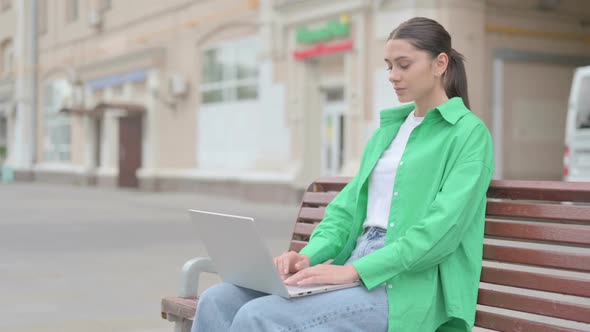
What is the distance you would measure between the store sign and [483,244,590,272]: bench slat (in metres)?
14.0

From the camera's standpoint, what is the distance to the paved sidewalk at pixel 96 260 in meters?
5.54

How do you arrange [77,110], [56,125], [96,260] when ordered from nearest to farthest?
[96,260] → [77,110] → [56,125]

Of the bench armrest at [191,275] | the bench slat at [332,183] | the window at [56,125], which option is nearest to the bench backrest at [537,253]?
the bench slat at [332,183]

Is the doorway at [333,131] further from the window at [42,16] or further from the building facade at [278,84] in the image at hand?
the window at [42,16]

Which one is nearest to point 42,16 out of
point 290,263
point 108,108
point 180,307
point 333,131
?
point 108,108

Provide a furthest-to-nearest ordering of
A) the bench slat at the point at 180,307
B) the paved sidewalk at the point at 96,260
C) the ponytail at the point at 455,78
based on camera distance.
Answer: the paved sidewalk at the point at 96,260 < the bench slat at the point at 180,307 < the ponytail at the point at 455,78

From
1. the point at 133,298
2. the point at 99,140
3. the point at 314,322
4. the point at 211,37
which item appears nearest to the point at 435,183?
the point at 314,322

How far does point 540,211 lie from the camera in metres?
2.84

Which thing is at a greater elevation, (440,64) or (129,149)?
(440,64)

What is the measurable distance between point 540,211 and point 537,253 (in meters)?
0.14

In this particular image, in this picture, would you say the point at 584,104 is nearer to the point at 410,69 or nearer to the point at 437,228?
the point at 410,69

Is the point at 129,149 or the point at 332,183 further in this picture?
the point at 129,149

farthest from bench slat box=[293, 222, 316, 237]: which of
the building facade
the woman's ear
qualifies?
the building facade

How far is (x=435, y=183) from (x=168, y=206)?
49.6 feet
